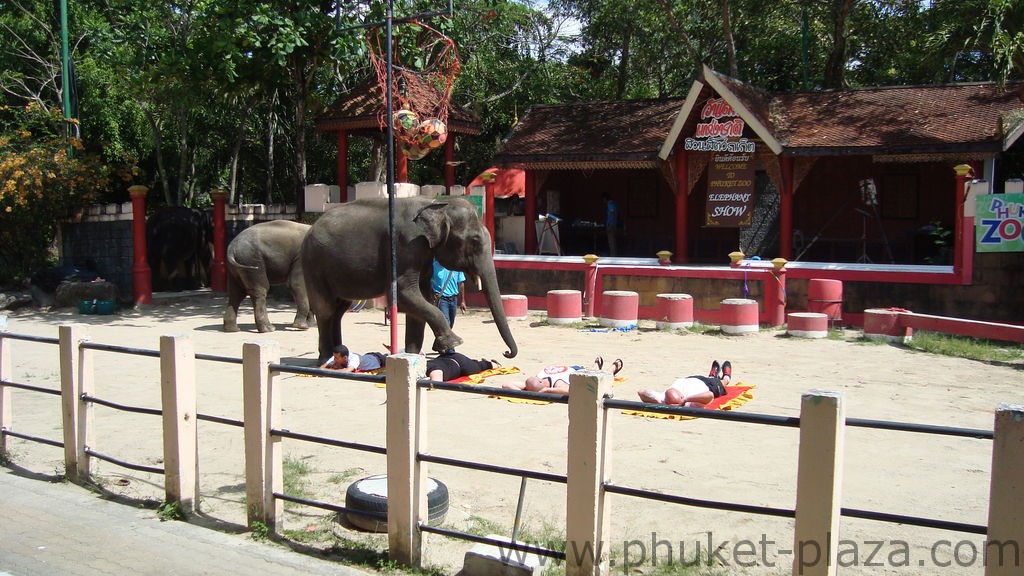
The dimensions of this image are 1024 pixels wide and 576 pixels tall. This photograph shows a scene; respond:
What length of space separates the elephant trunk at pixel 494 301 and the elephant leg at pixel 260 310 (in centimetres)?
555

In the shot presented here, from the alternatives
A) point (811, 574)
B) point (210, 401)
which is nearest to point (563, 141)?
point (210, 401)

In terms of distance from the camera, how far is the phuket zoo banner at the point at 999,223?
1295 cm

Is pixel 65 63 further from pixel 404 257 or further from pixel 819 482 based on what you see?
pixel 819 482

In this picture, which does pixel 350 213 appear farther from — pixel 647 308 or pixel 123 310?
pixel 123 310

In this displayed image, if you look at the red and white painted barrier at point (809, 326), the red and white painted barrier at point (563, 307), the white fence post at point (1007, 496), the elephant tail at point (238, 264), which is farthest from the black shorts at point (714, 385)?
the elephant tail at point (238, 264)

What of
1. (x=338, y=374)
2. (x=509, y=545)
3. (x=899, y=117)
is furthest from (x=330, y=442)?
→ (x=899, y=117)

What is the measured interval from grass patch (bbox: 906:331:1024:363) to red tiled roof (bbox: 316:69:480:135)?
1039cm

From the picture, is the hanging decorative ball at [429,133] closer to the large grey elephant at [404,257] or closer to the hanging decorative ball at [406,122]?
the hanging decorative ball at [406,122]

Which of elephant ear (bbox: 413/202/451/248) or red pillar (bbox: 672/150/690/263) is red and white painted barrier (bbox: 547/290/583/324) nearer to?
red pillar (bbox: 672/150/690/263)

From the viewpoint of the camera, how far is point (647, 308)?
16.0 m

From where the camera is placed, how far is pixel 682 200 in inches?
709

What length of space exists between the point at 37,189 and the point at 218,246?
3.93 m

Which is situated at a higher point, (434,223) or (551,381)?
(434,223)

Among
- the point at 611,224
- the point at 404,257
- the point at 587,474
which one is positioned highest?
the point at 611,224
